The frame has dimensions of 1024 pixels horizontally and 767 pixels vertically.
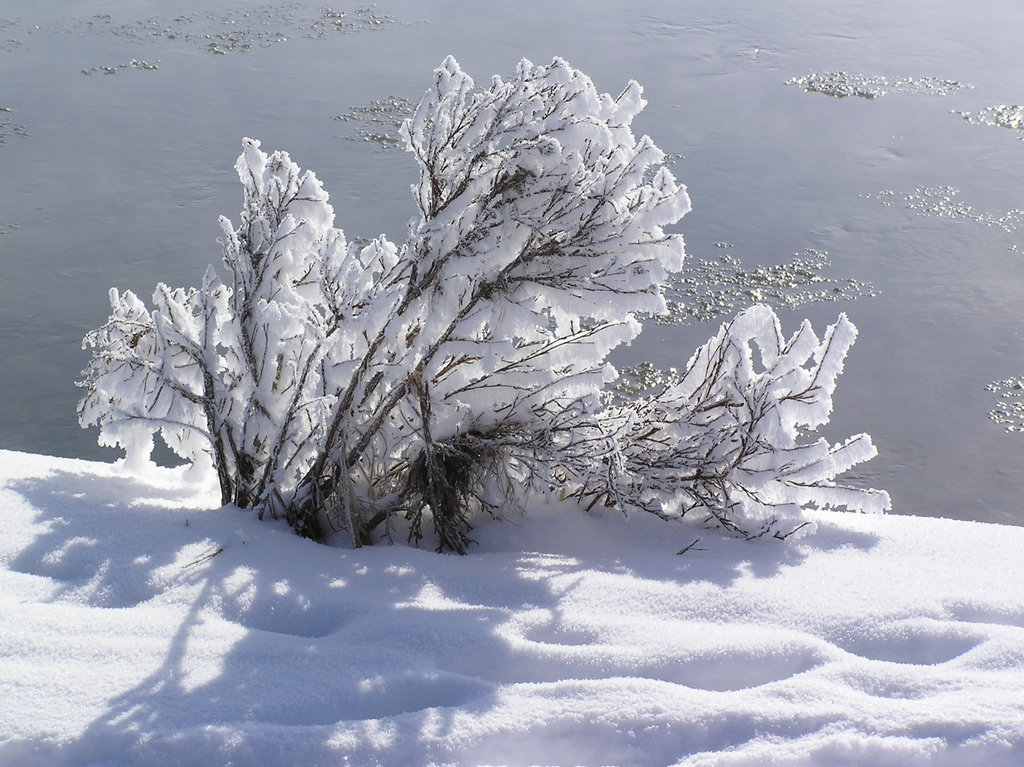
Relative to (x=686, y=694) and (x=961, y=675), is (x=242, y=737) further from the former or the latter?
(x=961, y=675)

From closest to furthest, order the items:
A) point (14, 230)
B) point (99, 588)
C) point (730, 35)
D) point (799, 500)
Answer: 1. point (99, 588)
2. point (799, 500)
3. point (14, 230)
4. point (730, 35)

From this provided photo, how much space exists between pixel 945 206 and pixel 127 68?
937 centimetres

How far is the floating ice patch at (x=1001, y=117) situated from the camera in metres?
11.4

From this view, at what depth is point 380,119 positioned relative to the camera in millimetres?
10836

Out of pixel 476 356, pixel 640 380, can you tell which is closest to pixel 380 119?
pixel 640 380

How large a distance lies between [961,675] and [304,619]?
1.88 meters

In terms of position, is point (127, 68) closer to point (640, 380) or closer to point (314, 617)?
point (640, 380)

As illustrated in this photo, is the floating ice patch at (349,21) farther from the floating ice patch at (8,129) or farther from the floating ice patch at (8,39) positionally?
the floating ice patch at (8,129)

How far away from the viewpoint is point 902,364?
7.36m

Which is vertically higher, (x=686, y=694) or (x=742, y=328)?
(x=742, y=328)

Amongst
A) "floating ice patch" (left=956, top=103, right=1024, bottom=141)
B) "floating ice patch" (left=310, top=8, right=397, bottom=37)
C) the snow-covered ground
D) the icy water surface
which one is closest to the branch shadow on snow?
the snow-covered ground

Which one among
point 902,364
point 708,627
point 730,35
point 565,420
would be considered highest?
point 730,35

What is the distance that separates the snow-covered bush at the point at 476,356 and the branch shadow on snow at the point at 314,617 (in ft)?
0.78

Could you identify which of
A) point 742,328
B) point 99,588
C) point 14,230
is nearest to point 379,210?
point 14,230
